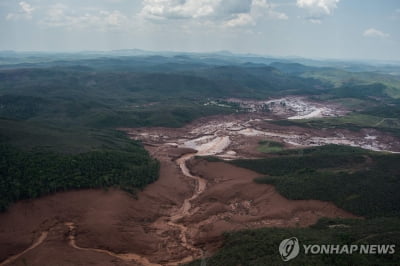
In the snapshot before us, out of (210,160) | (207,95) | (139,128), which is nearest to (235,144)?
(210,160)

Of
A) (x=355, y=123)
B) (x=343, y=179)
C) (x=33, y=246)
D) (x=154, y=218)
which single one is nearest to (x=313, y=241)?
(x=154, y=218)

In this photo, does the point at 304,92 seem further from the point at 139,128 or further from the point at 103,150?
the point at 103,150

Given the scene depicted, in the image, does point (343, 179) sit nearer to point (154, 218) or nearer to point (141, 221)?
point (154, 218)

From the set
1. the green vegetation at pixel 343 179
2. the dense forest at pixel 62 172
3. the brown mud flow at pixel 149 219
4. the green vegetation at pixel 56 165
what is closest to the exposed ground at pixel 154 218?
the brown mud flow at pixel 149 219

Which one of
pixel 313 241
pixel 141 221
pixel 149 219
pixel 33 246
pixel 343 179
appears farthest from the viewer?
pixel 343 179

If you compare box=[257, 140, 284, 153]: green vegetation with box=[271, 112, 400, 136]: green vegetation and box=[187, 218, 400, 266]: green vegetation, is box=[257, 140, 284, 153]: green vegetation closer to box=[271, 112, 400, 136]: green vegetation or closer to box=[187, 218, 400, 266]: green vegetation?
box=[271, 112, 400, 136]: green vegetation

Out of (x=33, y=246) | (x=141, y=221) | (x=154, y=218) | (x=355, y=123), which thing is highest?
(x=355, y=123)
